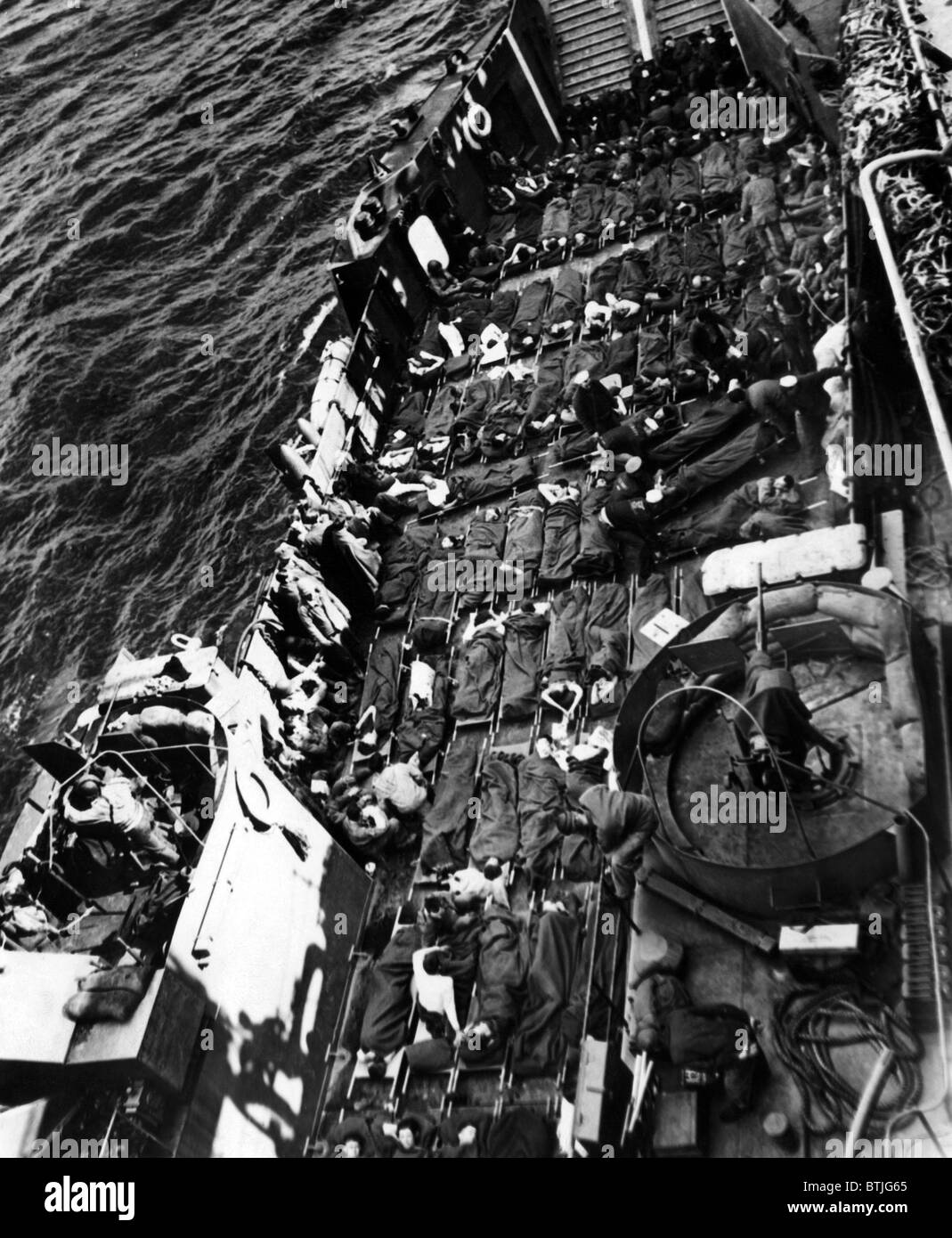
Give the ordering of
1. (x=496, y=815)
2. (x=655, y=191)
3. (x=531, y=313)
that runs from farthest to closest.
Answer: (x=655, y=191)
(x=531, y=313)
(x=496, y=815)

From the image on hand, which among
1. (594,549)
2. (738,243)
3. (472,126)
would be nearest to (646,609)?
(594,549)

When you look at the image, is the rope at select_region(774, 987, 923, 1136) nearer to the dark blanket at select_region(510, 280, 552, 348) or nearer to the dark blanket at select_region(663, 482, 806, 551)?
the dark blanket at select_region(663, 482, 806, 551)

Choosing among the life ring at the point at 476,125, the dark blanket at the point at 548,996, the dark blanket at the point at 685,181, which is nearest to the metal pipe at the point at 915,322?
the dark blanket at the point at 548,996

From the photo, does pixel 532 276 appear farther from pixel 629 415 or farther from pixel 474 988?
pixel 474 988

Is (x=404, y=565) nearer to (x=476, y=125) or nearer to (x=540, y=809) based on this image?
(x=540, y=809)

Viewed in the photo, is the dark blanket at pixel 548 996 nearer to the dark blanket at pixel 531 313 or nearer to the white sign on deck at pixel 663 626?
the white sign on deck at pixel 663 626
